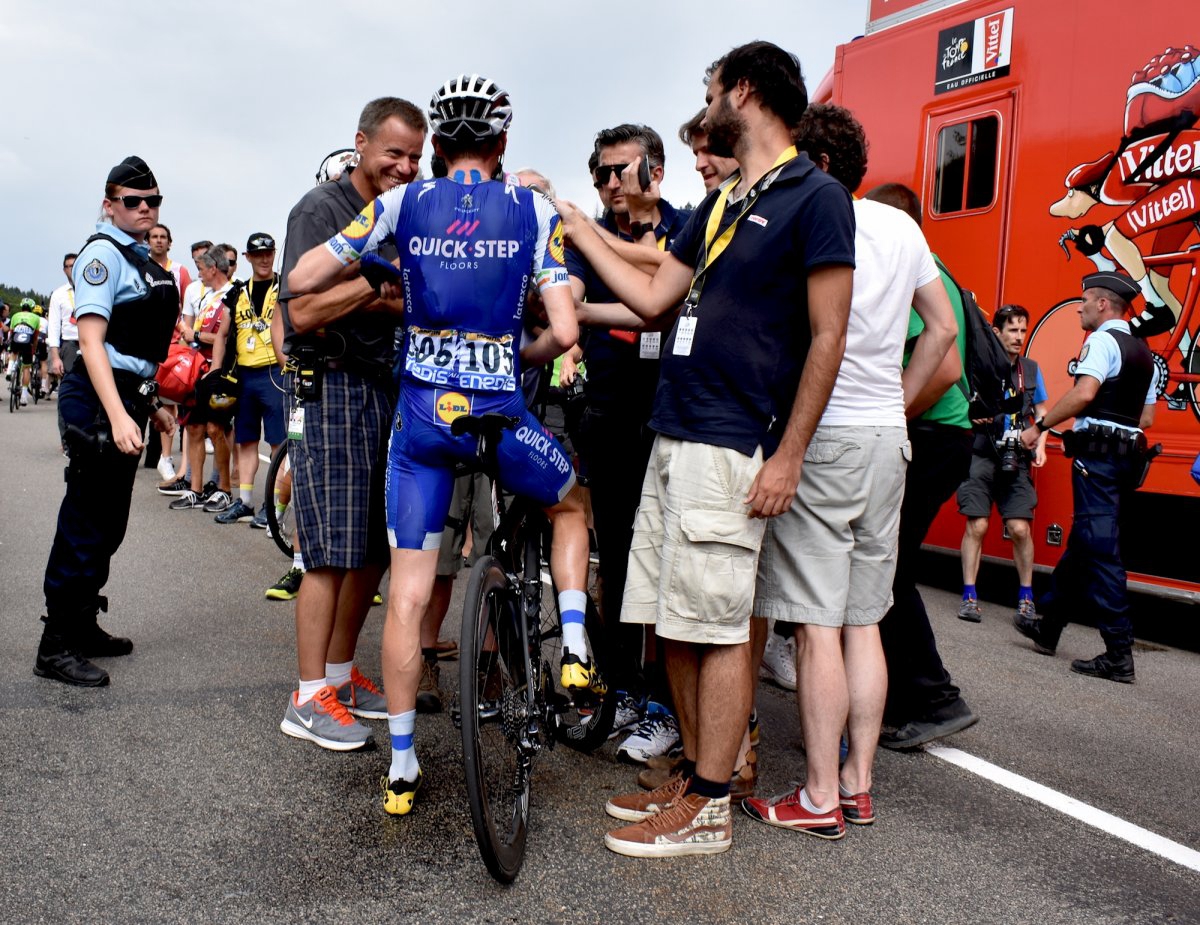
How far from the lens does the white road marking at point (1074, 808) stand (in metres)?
3.16

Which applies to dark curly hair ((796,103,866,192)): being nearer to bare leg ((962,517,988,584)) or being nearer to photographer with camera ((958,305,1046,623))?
photographer with camera ((958,305,1046,623))

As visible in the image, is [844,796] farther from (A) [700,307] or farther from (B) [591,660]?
(A) [700,307]

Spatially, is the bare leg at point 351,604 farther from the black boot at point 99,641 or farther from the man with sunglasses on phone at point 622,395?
the black boot at point 99,641

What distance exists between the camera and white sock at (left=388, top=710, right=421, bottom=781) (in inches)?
121

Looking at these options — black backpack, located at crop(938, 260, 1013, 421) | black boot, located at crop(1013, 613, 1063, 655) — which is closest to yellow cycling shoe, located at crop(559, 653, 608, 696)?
black backpack, located at crop(938, 260, 1013, 421)

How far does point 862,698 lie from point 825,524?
614 millimetres

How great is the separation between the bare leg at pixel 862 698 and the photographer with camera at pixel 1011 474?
133 inches

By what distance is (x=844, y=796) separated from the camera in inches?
133

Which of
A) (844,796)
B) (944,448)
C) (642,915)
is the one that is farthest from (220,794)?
(944,448)

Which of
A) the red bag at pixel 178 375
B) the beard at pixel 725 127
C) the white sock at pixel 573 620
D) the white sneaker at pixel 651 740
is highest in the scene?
the beard at pixel 725 127

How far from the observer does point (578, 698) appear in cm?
333

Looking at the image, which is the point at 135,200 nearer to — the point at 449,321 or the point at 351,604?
the point at 351,604

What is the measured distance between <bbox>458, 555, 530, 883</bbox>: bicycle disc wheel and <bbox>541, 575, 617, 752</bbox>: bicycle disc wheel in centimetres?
20

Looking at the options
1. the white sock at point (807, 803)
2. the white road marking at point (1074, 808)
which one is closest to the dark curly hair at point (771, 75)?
the white sock at point (807, 803)
